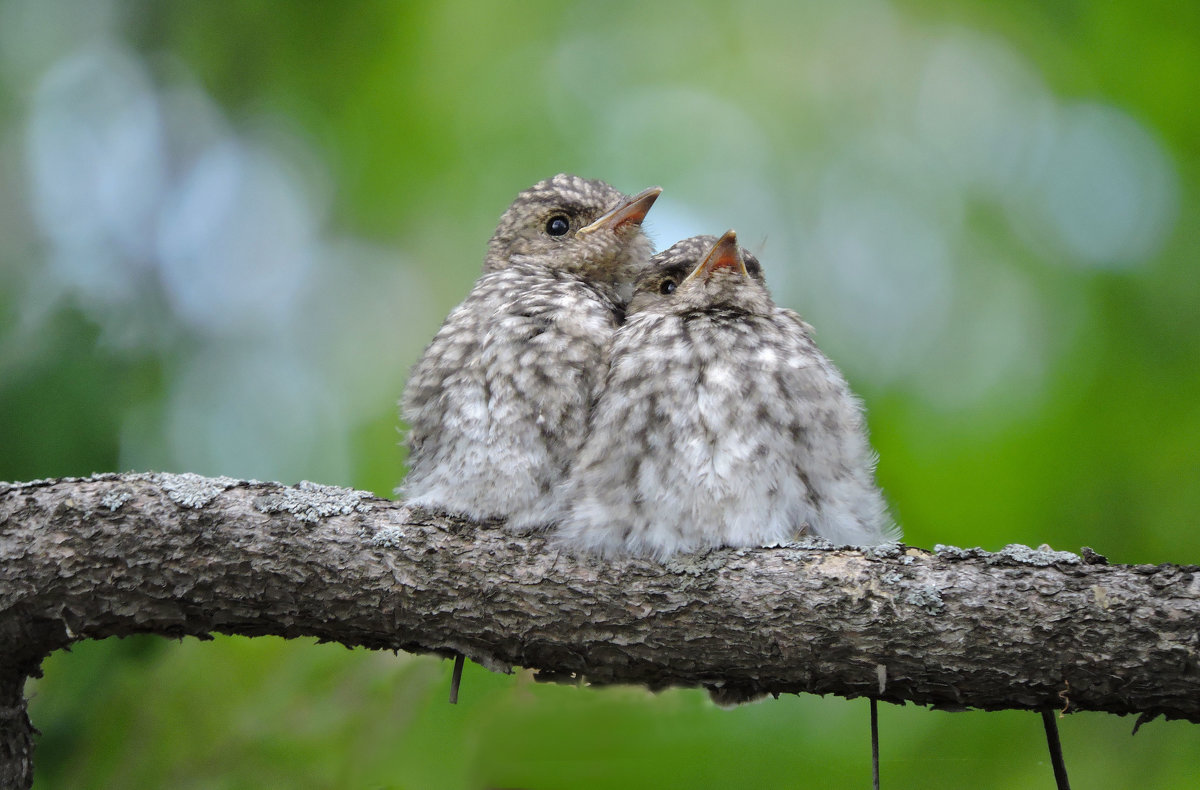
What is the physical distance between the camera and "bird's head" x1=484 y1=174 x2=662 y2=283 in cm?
335

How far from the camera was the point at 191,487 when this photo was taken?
2609 millimetres

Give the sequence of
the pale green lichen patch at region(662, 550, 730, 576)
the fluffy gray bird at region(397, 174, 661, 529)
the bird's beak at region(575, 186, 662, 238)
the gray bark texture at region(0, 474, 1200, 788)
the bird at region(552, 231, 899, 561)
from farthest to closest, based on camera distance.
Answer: the bird's beak at region(575, 186, 662, 238) < the fluffy gray bird at region(397, 174, 661, 529) < the bird at region(552, 231, 899, 561) < the pale green lichen patch at region(662, 550, 730, 576) < the gray bark texture at region(0, 474, 1200, 788)

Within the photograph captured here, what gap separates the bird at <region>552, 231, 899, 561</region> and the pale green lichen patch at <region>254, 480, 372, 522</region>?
21.3 inches

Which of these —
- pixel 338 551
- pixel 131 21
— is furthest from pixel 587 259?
pixel 131 21

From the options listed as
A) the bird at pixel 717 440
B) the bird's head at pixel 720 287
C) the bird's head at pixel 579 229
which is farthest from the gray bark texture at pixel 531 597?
the bird's head at pixel 579 229

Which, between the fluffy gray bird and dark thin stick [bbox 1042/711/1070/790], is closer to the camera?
dark thin stick [bbox 1042/711/1070/790]

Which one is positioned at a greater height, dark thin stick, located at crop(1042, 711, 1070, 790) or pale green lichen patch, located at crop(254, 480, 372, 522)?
pale green lichen patch, located at crop(254, 480, 372, 522)

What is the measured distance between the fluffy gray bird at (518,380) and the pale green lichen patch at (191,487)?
0.49 meters

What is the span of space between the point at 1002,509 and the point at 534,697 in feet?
5.41

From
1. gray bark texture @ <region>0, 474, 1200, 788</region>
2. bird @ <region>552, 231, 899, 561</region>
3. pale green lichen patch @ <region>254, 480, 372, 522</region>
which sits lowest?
gray bark texture @ <region>0, 474, 1200, 788</region>

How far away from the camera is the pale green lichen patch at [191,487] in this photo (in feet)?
8.43

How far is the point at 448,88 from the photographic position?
15.3 ft

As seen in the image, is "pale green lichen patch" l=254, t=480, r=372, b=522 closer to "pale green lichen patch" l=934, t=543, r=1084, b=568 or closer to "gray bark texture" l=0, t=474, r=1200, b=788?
"gray bark texture" l=0, t=474, r=1200, b=788

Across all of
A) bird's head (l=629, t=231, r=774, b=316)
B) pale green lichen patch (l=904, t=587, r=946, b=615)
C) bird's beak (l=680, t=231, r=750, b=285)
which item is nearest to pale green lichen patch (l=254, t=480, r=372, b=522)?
bird's head (l=629, t=231, r=774, b=316)
